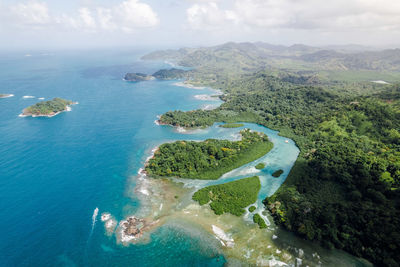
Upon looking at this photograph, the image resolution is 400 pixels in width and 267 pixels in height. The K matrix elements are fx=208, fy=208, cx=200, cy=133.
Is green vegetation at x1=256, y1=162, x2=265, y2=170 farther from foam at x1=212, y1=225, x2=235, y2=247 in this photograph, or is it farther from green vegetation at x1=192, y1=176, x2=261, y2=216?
foam at x1=212, y1=225, x2=235, y2=247

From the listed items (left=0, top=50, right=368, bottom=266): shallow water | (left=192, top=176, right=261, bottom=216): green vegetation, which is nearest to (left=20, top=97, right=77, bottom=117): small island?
(left=0, top=50, right=368, bottom=266): shallow water

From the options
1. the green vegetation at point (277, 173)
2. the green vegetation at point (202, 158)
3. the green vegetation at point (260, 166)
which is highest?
the green vegetation at point (202, 158)

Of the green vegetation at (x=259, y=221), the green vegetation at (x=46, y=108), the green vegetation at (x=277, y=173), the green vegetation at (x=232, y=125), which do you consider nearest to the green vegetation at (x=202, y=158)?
the green vegetation at (x=277, y=173)

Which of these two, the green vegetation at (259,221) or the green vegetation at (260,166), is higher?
the green vegetation at (259,221)

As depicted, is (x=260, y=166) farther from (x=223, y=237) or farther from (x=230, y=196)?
(x=223, y=237)

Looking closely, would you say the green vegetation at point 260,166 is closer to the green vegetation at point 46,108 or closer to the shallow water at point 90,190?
the shallow water at point 90,190

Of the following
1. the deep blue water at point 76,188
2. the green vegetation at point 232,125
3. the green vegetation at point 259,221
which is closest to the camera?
the deep blue water at point 76,188

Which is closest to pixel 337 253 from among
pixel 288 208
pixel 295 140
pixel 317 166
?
pixel 288 208

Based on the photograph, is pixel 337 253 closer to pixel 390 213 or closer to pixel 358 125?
pixel 390 213
